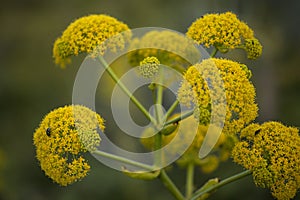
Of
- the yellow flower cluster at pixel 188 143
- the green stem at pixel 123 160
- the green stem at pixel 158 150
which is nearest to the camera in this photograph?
the green stem at pixel 123 160

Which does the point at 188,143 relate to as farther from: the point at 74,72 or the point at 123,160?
the point at 74,72

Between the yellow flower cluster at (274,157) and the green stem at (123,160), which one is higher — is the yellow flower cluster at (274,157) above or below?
below

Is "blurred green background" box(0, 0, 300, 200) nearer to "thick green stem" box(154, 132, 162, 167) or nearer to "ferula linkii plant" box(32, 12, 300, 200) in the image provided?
"ferula linkii plant" box(32, 12, 300, 200)

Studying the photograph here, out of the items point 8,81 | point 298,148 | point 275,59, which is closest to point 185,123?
point 298,148

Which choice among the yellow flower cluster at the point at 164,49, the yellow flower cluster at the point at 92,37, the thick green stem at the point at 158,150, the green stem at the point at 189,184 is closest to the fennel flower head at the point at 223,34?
the yellow flower cluster at the point at 164,49

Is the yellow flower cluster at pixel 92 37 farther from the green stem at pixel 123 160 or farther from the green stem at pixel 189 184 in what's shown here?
the green stem at pixel 189 184

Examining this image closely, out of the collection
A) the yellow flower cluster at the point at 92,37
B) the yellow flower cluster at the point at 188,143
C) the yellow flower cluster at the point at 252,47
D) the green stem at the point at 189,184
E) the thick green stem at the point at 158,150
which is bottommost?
the green stem at the point at 189,184

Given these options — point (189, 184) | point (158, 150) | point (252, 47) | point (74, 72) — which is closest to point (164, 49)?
point (252, 47)

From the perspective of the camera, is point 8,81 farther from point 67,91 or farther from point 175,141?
point 175,141
